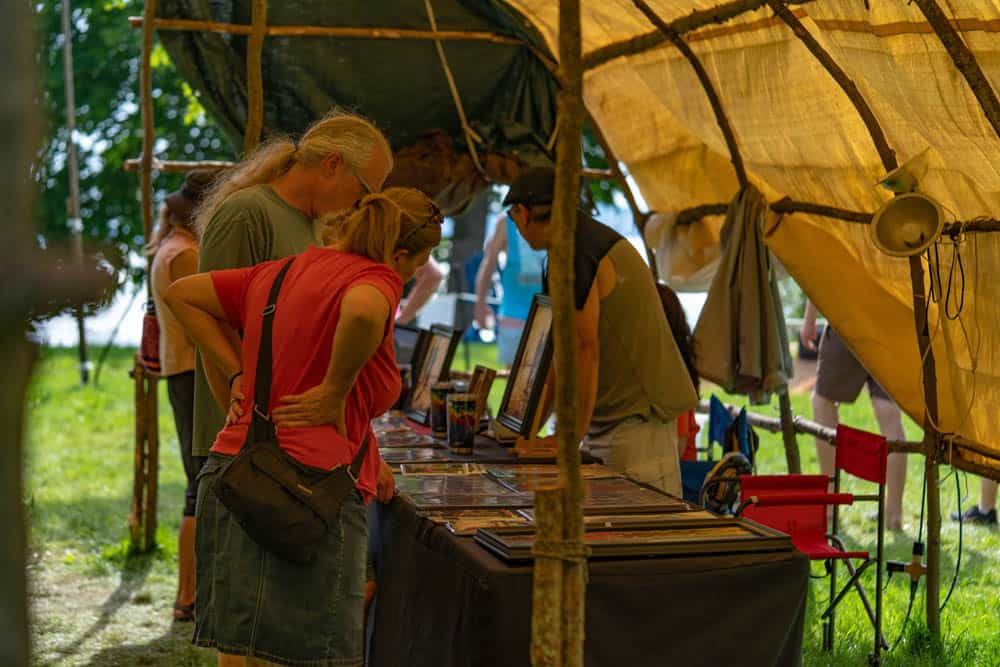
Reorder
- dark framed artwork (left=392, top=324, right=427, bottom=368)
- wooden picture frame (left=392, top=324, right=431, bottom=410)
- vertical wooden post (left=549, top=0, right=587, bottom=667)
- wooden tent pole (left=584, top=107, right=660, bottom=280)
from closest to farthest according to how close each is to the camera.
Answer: vertical wooden post (left=549, top=0, right=587, bottom=667)
wooden picture frame (left=392, top=324, right=431, bottom=410)
dark framed artwork (left=392, top=324, right=427, bottom=368)
wooden tent pole (left=584, top=107, right=660, bottom=280)

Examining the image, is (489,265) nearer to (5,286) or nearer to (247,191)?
(247,191)

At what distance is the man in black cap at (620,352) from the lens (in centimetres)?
342

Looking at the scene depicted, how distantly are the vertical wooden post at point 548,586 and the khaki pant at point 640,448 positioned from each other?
5.46 ft

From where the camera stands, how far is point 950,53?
3.31 m

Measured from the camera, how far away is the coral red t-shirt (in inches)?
94.1

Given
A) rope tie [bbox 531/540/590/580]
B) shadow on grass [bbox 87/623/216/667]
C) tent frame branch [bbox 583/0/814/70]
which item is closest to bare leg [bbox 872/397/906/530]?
tent frame branch [bbox 583/0/814/70]

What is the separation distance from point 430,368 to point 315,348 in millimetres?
2484

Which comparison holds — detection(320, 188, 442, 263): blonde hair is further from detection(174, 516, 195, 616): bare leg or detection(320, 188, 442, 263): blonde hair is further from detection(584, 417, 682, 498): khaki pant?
detection(174, 516, 195, 616): bare leg

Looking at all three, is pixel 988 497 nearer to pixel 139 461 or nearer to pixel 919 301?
pixel 919 301

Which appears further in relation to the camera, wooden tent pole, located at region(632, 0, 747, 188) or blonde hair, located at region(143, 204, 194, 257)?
wooden tent pole, located at region(632, 0, 747, 188)

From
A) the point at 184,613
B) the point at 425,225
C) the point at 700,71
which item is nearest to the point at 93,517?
the point at 184,613

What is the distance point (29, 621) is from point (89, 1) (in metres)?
A: 19.2

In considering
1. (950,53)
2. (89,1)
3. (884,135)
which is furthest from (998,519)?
(89,1)

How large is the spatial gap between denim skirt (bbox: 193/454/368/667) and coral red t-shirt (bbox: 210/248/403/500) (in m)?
0.12
